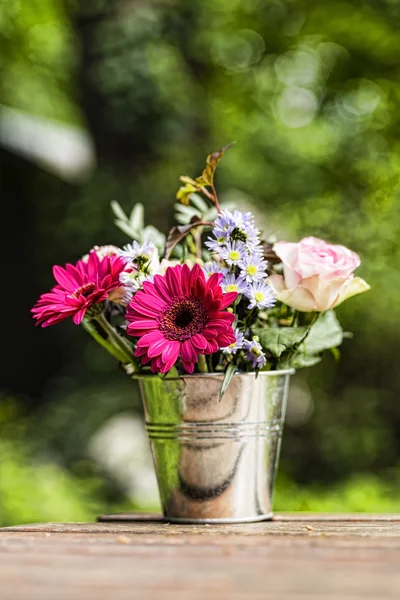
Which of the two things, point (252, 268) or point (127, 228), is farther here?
point (127, 228)

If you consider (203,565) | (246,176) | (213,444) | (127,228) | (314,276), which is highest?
(246,176)

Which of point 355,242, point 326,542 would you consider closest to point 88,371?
point 355,242

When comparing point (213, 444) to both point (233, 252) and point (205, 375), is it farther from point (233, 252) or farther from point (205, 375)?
point (233, 252)

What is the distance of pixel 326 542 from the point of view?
0.81 metres

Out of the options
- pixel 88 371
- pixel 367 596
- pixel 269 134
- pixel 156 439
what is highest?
pixel 269 134

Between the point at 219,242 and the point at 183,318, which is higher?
the point at 219,242

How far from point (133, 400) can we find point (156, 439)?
2.94 meters

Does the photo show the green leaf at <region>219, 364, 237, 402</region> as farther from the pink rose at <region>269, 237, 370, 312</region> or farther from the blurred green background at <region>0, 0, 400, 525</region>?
the blurred green background at <region>0, 0, 400, 525</region>

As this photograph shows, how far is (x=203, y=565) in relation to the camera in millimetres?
715

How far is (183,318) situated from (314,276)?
19 cm

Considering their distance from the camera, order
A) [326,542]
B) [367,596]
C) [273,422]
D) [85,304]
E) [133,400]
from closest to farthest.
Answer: [367,596] < [326,542] < [85,304] < [273,422] < [133,400]

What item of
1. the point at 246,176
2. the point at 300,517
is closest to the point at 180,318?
the point at 300,517

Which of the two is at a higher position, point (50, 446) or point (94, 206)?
point (94, 206)

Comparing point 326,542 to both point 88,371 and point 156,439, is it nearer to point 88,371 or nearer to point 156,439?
point 156,439
